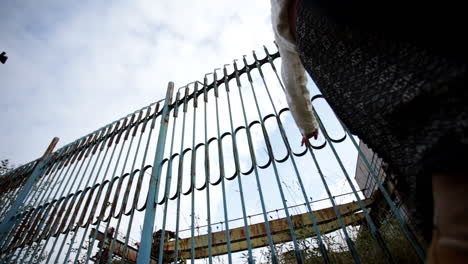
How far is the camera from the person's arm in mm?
1003

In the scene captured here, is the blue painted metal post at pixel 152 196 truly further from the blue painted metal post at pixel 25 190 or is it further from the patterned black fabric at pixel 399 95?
the blue painted metal post at pixel 25 190

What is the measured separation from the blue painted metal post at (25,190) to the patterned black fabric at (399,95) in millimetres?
5594

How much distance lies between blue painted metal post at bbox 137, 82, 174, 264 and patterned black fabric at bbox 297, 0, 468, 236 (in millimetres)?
2181

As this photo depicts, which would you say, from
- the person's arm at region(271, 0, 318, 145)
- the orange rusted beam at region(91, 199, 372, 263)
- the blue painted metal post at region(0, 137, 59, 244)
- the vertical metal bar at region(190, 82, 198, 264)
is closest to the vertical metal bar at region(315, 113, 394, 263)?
the person's arm at region(271, 0, 318, 145)

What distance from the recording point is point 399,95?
537mm

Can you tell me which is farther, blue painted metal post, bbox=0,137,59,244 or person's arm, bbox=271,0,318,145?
blue painted metal post, bbox=0,137,59,244

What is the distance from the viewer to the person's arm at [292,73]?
39.5 inches

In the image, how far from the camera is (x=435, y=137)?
0.45 m

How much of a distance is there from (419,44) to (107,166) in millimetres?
3813

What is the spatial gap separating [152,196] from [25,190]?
143 inches

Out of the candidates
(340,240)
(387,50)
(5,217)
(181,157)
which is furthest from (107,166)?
(387,50)

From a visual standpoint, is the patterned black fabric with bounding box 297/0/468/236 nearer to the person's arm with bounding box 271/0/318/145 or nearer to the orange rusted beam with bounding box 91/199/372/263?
the person's arm with bounding box 271/0/318/145

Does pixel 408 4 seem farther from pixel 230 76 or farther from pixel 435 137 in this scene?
pixel 230 76

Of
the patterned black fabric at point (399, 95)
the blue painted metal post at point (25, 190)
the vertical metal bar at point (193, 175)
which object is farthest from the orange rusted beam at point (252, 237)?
the patterned black fabric at point (399, 95)
